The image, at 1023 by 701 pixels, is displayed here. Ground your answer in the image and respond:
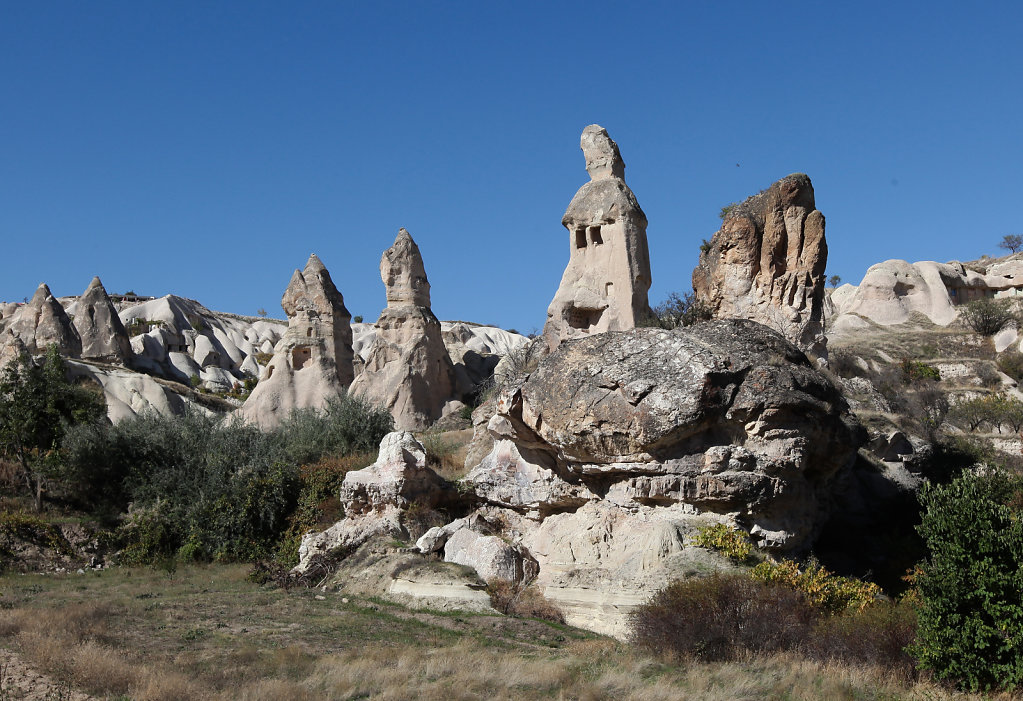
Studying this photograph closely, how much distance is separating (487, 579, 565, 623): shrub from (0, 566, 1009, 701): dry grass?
38cm

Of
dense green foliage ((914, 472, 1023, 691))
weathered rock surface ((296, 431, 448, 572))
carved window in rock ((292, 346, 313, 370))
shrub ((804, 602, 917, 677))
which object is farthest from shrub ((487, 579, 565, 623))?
carved window in rock ((292, 346, 313, 370))

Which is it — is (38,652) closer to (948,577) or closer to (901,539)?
(948,577)

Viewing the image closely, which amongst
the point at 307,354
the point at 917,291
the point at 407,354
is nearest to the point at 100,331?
the point at 307,354

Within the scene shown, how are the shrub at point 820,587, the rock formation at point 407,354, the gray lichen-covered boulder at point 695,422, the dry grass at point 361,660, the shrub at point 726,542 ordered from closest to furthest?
the dry grass at point 361,660, the shrub at point 820,587, the shrub at point 726,542, the gray lichen-covered boulder at point 695,422, the rock formation at point 407,354

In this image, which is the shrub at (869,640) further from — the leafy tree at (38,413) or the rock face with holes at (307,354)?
the rock face with holes at (307,354)

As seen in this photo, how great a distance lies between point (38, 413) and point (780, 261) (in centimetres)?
1562

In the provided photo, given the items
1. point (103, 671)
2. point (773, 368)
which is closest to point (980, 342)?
point (773, 368)

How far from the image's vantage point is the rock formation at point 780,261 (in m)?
18.1

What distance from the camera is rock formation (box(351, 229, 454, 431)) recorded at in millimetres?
27016

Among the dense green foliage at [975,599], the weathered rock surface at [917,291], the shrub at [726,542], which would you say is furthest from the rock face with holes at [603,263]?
the weathered rock surface at [917,291]

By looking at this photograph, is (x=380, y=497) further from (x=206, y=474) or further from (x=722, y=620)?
(x=722, y=620)

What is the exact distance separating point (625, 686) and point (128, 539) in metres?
11.1

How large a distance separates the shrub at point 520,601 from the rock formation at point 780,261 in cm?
910

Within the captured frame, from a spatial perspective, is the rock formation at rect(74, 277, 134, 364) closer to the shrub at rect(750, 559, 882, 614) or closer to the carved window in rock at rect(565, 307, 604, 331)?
the carved window in rock at rect(565, 307, 604, 331)
